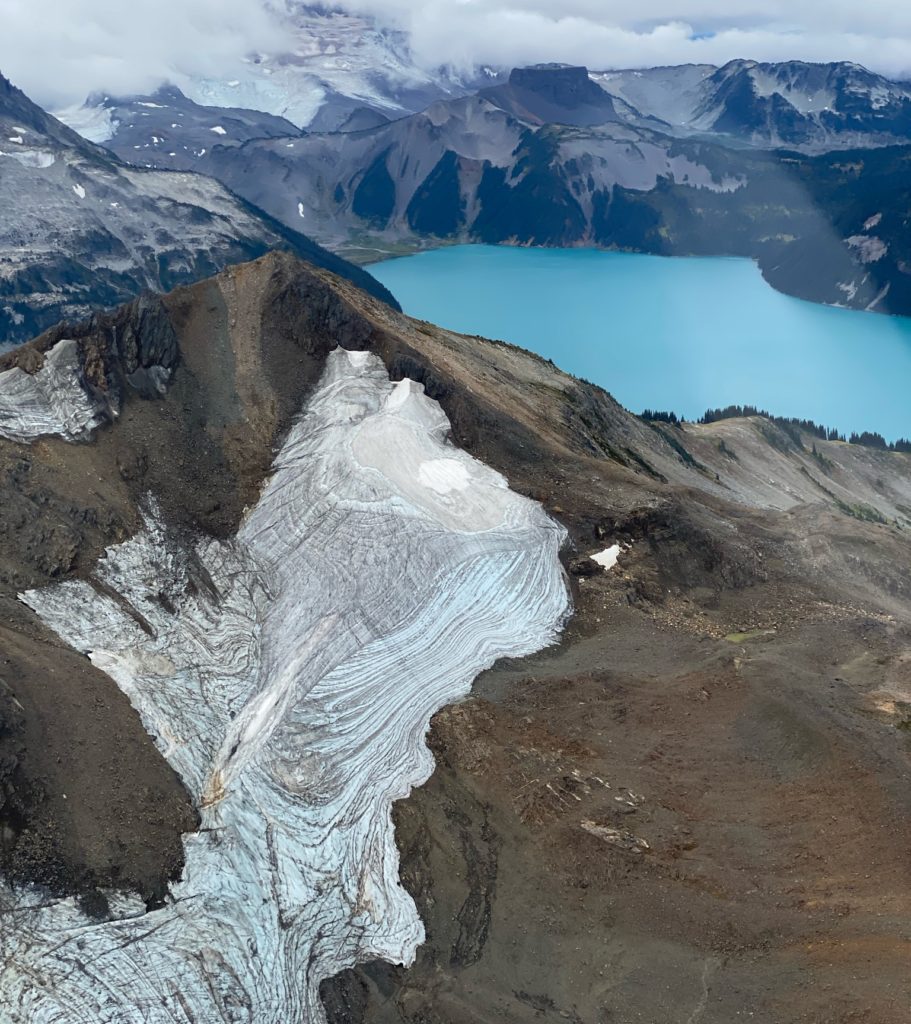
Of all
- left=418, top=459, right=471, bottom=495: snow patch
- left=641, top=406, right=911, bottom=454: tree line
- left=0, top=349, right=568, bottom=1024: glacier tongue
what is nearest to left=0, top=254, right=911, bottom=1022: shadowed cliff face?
left=0, top=349, right=568, bottom=1024: glacier tongue

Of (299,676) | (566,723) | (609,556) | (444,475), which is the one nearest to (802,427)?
(609,556)

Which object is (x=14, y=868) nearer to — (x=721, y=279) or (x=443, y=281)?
(x=443, y=281)

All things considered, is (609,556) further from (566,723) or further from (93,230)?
(93,230)

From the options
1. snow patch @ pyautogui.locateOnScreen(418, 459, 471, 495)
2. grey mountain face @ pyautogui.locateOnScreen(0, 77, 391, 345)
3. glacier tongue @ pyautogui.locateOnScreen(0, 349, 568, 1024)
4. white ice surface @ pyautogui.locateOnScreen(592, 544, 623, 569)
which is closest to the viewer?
glacier tongue @ pyautogui.locateOnScreen(0, 349, 568, 1024)

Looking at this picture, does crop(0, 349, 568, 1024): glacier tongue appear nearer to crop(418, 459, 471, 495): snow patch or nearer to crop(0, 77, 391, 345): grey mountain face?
crop(418, 459, 471, 495): snow patch

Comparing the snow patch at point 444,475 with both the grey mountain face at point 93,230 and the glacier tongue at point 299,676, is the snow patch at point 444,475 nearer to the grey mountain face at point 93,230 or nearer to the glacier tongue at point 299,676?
the glacier tongue at point 299,676

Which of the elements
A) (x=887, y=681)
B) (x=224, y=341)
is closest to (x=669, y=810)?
(x=887, y=681)
